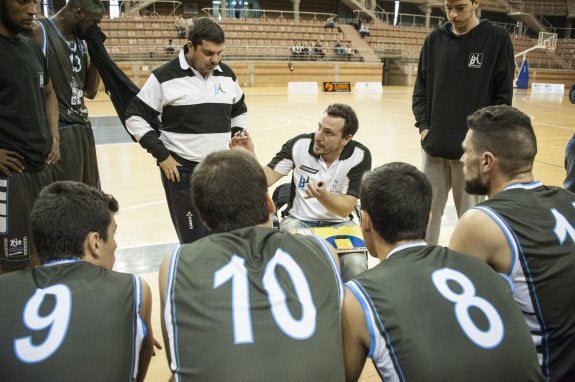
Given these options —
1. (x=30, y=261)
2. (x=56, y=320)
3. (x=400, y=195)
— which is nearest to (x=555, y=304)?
(x=400, y=195)

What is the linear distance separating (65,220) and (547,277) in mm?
1612

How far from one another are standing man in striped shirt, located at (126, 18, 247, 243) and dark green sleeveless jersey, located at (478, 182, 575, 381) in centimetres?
192

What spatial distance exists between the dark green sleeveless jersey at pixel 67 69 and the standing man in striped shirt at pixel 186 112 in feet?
1.22

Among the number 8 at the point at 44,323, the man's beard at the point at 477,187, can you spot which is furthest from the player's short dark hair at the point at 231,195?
the man's beard at the point at 477,187

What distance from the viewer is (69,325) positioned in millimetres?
1300

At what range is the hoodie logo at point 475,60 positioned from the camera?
9.99 ft

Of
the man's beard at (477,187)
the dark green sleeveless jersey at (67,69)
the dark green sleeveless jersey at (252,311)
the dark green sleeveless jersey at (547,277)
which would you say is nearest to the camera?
the dark green sleeveless jersey at (252,311)

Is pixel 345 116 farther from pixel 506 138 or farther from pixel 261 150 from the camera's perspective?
pixel 261 150

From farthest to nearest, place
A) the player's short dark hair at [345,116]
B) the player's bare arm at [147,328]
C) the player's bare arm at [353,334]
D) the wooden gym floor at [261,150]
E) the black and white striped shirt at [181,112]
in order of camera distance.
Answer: the wooden gym floor at [261,150], the player's short dark hair at [345,116], the black and white striped shirt at [181,112], the player's bare arm at [147,328], the player's bare arm at [353,334]

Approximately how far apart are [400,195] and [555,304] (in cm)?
66

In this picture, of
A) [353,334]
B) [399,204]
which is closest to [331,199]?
[399,204]

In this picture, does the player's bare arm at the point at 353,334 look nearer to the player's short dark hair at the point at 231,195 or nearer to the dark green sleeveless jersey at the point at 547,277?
the player's short dark hair at the point at 231,195

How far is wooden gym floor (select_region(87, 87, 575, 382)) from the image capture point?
3967 millimetres

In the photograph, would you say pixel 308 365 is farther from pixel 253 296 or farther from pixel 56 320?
pixel 56 320
